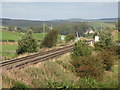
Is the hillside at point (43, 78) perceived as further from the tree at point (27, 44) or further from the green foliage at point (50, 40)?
the green foliage at point (50, 40)

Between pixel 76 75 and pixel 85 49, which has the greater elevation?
pixel 85 49

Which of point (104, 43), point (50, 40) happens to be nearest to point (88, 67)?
point (104, 43)

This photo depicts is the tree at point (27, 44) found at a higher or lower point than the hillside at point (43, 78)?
higher

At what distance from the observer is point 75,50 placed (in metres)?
19.1

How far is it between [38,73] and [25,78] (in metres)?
1.40

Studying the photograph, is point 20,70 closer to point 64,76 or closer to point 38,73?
point 38,73

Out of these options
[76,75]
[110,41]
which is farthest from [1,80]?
[110,41]

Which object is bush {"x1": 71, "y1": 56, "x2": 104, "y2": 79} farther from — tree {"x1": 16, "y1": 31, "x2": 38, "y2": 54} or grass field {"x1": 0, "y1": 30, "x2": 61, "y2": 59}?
grass field {"x1": 0, "y1": 30, "x2": 61, "y2": 59}

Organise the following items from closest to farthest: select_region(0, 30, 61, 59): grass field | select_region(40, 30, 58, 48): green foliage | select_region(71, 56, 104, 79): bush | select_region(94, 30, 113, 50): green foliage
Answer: select_region(71, 56, 104, 79): bush < select_region(94, 30, 113, 50): green foliage < select_region(0, 30, 61, 59): grass field < select_region(40, 30, 58, 48): green foliage

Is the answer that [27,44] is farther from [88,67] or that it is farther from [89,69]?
[89,69]

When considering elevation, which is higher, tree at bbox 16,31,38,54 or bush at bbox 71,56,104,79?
tree at bbox 16,31,38,54

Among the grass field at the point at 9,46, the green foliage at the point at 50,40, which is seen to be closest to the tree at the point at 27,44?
the grass field at the point at 9,46

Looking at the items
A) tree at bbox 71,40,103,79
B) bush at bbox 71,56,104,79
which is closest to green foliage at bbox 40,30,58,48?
tree at bbox 71,40,103,79

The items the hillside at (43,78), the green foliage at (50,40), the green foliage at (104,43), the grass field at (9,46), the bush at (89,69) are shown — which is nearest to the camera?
the hillside at (43,78)
